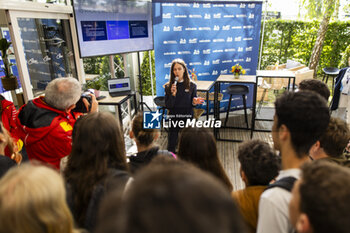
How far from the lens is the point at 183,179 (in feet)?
1.38

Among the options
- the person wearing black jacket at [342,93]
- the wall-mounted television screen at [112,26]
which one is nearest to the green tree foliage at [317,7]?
the person wearing black jacket at [342,93]

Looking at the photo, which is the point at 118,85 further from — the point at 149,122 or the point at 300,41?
the point at 300,41

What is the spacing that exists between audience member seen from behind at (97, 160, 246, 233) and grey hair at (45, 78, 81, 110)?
1791mm

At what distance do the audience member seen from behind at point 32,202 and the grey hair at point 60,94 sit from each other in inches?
54.6

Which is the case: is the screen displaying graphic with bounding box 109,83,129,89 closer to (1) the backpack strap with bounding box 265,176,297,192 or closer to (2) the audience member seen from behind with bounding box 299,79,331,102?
(2) the audience member seen from behind with bounding box 299,79,331,102

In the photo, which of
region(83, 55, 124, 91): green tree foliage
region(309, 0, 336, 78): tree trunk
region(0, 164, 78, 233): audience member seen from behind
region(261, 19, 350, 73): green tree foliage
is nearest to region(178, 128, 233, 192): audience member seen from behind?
region(0, 164, 78, 233): audience member seen from behind

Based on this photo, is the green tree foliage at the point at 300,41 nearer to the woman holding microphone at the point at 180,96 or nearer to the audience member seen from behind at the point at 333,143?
the woman holding microphone at the point at 180,96

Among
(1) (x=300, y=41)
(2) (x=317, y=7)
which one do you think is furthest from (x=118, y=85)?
(1) (x=300, y=41)

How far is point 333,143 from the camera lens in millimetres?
1589

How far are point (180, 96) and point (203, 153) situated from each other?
189cm

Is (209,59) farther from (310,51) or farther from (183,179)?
(183,179)

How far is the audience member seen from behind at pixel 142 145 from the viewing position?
1548 mm

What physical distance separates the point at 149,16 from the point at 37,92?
2.24 metres

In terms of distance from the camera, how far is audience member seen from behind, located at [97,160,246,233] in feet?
1.21
